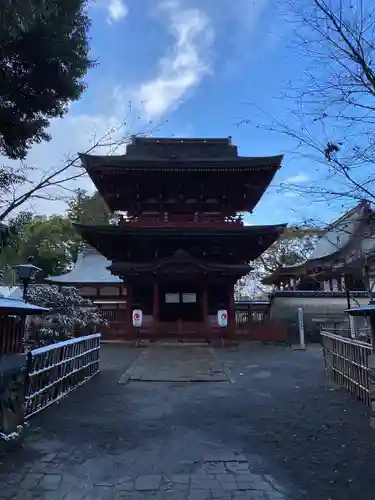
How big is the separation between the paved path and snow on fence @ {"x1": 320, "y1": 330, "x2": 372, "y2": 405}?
0.29 m

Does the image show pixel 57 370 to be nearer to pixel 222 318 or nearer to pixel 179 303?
pixel 222 318

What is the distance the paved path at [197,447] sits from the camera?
11.4 ft

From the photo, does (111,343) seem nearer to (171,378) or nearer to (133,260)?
(133,260)

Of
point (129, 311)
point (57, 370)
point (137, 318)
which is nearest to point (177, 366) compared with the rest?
point (57, 370)

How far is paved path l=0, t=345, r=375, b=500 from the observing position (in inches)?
137

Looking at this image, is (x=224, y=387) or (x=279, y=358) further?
(x=279, y=358)

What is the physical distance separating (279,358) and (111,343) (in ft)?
23.1

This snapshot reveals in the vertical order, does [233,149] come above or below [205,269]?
above

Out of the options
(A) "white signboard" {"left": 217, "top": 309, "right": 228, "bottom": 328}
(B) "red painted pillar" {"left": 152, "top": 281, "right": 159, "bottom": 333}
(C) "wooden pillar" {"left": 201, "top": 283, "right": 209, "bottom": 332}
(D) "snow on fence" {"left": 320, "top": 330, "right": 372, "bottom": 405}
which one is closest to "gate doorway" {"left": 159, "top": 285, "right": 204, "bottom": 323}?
(C) "wooden pillar" {"left": 201, "top": 283, "right": 209, "bottom": 332}

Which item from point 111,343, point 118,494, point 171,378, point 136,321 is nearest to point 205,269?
point 136,321

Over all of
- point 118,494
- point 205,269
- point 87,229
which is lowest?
point 118,494

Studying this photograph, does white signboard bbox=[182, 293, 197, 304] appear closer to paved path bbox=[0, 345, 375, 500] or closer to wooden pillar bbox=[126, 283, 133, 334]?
wooden pillar bbox=[126, 283, 133, 334]

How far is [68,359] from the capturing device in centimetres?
705

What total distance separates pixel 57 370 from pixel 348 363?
5049 millimetres
